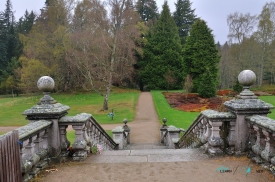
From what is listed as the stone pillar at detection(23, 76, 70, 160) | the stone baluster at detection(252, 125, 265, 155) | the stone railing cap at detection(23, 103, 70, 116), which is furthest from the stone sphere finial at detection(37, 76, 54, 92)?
the stone baluster at detection(252, 125, 265, 155)

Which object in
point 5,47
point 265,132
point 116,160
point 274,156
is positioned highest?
point 5,47

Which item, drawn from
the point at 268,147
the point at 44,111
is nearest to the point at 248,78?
the point at 268,147

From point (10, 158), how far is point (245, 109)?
12.7 feet

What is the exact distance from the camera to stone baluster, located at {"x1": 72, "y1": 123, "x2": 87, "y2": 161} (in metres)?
4.46

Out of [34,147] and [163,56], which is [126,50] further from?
[163,56]

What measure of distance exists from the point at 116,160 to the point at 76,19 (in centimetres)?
3021

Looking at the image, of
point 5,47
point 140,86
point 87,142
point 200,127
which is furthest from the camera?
point 5,47

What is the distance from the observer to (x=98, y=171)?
3.86 metres

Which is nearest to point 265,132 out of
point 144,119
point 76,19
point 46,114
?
point 46,114

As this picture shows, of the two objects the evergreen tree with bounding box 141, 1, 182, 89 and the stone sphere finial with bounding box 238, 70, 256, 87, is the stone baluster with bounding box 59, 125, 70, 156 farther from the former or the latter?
the evergreen tree with bounding box 141, 1, 182, 89

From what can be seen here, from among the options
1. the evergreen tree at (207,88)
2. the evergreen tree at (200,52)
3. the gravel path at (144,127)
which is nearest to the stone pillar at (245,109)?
the gravel path at (144,127)

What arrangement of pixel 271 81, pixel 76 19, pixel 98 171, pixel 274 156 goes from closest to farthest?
pixel 274 156 < pixel 98 171 < pixel 76 19 < pixel 271 81

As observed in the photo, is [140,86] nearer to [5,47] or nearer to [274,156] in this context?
[5,47]

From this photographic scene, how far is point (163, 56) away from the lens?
4016 centimetres
